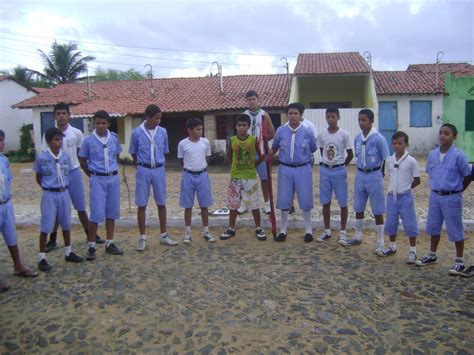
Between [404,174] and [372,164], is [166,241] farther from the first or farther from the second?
[404,174]

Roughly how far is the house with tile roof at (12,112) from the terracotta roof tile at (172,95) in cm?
305

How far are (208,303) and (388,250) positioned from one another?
2.53 meters

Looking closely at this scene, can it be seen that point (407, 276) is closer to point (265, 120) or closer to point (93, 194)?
point (265, 120)

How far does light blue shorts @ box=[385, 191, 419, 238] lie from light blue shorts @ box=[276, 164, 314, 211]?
3.55ft

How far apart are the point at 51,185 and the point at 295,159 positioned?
304cm

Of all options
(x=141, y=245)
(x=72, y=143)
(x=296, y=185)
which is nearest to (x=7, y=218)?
(x=72, y=143)

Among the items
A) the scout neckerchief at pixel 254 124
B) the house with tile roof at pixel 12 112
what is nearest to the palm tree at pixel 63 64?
the house with tile roof at pixel 12 112

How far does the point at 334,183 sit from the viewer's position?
20.1 feet

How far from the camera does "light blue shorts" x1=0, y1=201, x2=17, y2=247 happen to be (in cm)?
488

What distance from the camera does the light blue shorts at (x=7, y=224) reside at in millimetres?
4879

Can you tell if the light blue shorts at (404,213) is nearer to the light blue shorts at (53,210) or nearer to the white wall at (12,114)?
the light blue shorts at (53,210)

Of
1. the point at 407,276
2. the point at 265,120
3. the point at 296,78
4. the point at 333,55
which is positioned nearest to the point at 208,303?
the point at 407,276

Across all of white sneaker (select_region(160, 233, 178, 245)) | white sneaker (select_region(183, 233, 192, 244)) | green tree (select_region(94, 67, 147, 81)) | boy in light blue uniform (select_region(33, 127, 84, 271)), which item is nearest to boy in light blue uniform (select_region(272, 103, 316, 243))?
white sneaker (select_region(183, 233, 192, 244))

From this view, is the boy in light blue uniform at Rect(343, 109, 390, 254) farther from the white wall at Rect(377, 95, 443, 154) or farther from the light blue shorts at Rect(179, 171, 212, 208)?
the white wall at Rect(377, 95, 443, 154)
